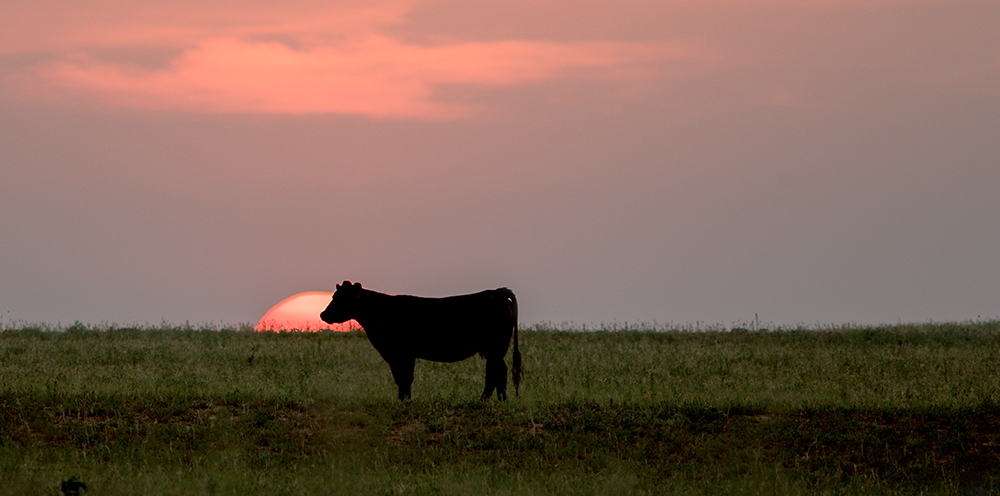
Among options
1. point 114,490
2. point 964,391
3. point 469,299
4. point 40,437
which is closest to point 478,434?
point 469,299

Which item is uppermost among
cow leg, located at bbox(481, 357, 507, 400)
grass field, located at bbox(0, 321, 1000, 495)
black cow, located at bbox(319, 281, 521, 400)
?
black cow, located at bbox(319, 281, 521, 400)

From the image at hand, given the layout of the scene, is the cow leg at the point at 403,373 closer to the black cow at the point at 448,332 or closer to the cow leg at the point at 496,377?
the black cow at the point at 448,332

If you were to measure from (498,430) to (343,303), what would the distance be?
5.05 metres

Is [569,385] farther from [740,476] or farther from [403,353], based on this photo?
[740,476]

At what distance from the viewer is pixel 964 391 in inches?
693

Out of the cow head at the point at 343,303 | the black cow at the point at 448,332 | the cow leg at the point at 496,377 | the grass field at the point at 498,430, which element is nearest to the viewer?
the grass field at the point at 498,430

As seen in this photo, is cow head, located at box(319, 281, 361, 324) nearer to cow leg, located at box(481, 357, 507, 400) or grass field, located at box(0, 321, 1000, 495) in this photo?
grass field, located at box(0, 321, 1000, 495)

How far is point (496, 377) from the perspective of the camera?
55.5 ft

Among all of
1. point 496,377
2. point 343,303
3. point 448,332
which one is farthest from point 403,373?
point 343,303

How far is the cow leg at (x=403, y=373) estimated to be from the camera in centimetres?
1677

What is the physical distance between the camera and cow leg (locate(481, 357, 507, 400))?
1672 centimetres

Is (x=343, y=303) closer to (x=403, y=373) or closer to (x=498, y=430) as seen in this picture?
(x=403, y=373)

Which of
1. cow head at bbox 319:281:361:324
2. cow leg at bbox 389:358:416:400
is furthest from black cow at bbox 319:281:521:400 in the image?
cow head at bbox 319:281:361:324

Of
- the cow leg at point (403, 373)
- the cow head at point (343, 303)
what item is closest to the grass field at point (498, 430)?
the cow leg at point (403, 373)
